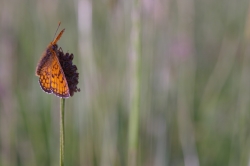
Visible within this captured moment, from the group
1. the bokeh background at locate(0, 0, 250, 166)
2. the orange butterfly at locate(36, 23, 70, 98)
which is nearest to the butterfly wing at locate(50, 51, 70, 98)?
the orange butterfly at locate(36, 23, 70, 98)

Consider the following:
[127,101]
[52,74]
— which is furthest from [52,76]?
[127,101]

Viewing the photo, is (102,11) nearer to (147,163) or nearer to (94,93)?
(94,93)

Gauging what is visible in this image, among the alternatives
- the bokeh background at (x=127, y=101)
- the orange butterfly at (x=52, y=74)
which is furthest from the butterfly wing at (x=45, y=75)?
the bokeh background at (x=127, y=101)

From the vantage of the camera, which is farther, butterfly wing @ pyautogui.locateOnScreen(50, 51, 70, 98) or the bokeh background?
the bokeh background

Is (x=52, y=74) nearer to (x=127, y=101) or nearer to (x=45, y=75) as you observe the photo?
(x=45, y=75)

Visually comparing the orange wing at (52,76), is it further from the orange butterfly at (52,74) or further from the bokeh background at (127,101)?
the bokeh background at (127,101)

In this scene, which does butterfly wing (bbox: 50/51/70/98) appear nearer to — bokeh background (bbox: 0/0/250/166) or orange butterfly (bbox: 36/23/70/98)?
orange butterfly (bbox: 36/23/70/98)

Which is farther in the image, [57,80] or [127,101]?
[127,101]
